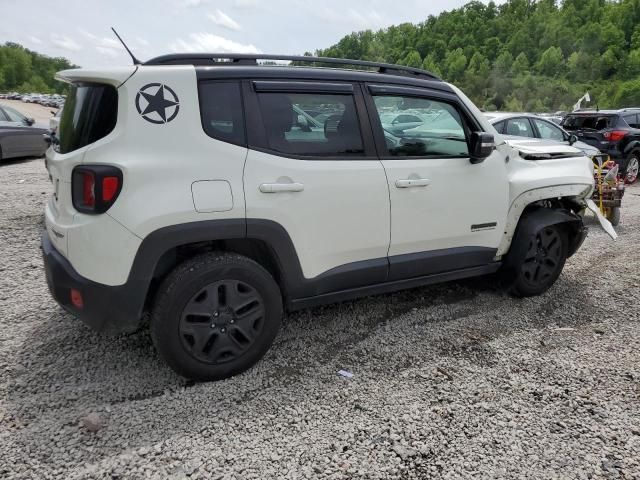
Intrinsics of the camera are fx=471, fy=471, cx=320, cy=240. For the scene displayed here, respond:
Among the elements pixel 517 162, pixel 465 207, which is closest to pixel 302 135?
pixel 465 207

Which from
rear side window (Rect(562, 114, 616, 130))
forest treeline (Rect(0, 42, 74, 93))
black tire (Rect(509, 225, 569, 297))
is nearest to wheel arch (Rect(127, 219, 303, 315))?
black tire (Rect(509, 225, 569, 297))

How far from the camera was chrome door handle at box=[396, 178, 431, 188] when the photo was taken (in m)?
3.17

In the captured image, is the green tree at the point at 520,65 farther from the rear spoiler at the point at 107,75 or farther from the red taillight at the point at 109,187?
the red taillight at the point at 109,187

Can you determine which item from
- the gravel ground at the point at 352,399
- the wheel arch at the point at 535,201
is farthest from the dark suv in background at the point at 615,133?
the gravel ground at the point at 352,399

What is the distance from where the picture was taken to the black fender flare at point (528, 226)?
13.0 feet

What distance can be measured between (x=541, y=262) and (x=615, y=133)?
9049 mm

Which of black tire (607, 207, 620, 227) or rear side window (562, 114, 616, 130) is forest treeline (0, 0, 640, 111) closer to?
rear side window (562, 114, 616, 130)

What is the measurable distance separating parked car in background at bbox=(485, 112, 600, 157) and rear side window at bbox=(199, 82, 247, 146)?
679 cm

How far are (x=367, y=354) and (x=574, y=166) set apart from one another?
8.87 ft

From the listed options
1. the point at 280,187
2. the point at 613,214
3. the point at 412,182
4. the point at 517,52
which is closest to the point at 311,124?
the point at 280,187

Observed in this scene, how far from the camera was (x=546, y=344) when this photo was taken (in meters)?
3.45

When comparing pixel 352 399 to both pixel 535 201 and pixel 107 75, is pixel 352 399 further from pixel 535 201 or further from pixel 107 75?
pixel 535 201

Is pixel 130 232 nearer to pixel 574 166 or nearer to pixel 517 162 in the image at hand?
pixel 517 162

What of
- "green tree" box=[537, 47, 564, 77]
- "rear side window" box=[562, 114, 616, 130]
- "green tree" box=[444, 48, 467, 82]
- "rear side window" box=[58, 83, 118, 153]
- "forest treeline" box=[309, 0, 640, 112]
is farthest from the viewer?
"green tree" box=[444, 48, 467, 82]
